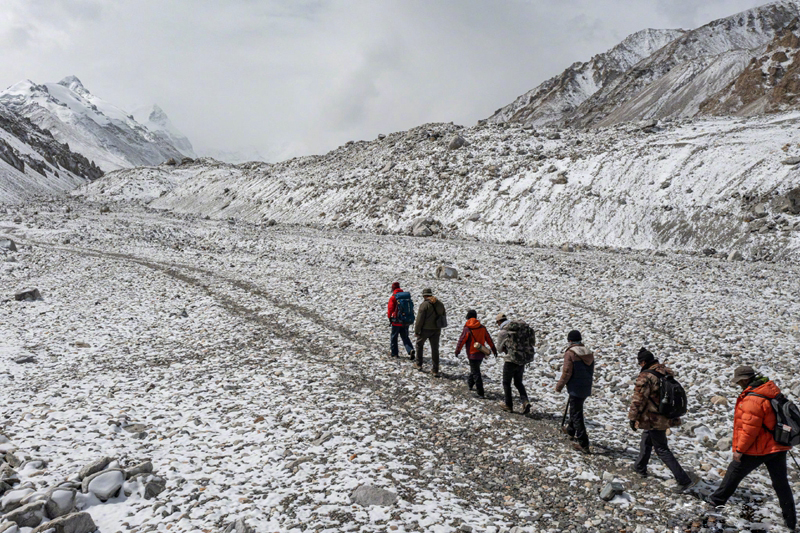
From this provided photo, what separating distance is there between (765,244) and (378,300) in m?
29.1

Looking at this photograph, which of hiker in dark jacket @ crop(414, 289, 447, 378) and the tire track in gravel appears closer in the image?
the tire track in gravel

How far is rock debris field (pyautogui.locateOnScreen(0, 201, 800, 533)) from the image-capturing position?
22.9 feet

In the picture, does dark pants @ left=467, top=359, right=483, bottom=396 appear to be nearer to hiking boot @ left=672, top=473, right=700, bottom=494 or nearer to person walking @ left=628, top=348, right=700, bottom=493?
person walking @ left=628, top=348, right=700, bottom=493

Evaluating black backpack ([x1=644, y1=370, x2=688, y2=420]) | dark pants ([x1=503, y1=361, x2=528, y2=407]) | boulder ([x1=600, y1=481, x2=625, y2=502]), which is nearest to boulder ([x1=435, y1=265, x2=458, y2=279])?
dark pants ([x1=503, y1=361, x2=528, y2=407])

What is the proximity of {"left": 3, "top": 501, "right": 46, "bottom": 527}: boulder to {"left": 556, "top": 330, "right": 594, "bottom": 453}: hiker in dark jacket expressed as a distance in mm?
8608

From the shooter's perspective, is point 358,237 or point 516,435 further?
point 358,237

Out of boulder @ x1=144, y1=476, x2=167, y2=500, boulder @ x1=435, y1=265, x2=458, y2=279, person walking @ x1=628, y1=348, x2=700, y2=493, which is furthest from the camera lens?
boulder @ x1=435, y1=265, x2=458, y2=279

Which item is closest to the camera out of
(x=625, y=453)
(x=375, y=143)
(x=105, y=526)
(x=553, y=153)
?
(x=105, y=526)

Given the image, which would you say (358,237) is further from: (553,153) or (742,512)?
(742,512)

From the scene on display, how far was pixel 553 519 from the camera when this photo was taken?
6.88 meters

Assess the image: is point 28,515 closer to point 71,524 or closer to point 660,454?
point 71,524

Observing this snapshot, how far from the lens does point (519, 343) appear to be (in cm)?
1038

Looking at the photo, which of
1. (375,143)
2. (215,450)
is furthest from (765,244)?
(375,143)

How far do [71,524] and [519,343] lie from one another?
844 centimetres
